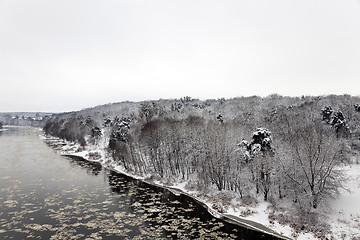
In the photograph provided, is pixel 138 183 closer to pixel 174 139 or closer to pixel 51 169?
pixel 174 139

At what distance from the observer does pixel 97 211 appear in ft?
102

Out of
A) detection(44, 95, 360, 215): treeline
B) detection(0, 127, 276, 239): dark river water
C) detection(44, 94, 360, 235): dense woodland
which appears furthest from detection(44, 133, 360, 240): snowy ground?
detection(0, 127, 276, 239): dark river water

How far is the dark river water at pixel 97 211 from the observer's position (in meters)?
25.2

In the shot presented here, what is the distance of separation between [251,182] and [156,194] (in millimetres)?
14583

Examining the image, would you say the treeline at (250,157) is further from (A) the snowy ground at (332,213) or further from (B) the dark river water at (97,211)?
(B) the dark river water at (97,211)

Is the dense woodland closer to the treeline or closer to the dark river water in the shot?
the treeline

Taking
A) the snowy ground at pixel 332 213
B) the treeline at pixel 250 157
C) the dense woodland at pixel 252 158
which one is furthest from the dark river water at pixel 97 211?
the treeline at pixel 250 157

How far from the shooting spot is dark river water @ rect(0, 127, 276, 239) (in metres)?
25.2

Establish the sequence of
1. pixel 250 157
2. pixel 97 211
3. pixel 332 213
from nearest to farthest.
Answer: pixel 332 213 < pixel 97 211 < pixel 250 157

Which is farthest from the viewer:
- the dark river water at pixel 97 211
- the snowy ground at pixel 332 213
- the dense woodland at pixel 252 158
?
the dense woodland at pixel 252 158

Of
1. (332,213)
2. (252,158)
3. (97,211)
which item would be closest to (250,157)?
(252,158)

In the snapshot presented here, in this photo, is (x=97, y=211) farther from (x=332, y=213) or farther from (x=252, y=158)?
(x=332, y=213)

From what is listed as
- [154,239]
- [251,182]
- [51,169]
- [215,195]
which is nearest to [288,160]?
[251,182]

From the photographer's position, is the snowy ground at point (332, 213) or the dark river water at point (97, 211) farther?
the dark river water at point (97, 211)
